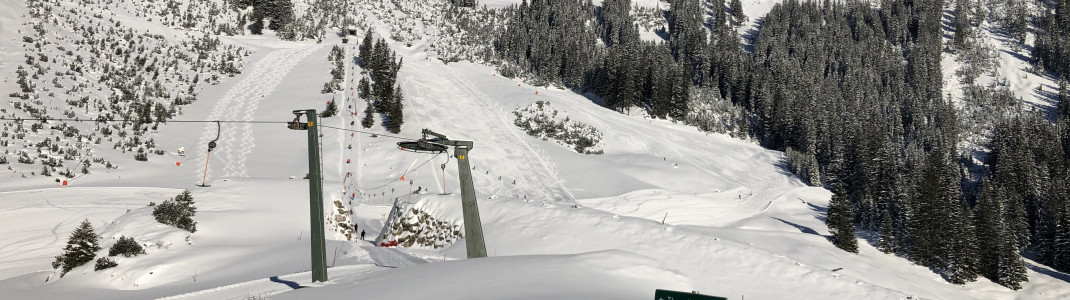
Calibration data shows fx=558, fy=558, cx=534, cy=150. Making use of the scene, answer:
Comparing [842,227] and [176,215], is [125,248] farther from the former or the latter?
[842,227]

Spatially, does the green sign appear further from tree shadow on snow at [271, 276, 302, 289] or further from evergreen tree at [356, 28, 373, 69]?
evergreen tree at [356, 28, 373, 69]

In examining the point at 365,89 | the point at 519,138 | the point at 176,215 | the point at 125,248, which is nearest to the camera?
the point at 125,248

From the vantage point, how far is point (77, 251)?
1778 cm

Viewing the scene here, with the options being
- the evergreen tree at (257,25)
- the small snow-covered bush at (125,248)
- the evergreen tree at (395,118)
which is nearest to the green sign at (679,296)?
the small snow-covered bush at (125,248)

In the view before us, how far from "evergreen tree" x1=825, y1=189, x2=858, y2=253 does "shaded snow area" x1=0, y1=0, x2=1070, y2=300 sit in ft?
5.32

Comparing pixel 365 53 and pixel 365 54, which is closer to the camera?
pixel 365 54

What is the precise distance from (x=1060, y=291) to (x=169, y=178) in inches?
2761

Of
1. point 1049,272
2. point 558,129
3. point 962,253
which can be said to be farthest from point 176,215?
point 1049,272

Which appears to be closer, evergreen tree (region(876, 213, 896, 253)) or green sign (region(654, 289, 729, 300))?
green sign (region(654, 289, 729, 300))

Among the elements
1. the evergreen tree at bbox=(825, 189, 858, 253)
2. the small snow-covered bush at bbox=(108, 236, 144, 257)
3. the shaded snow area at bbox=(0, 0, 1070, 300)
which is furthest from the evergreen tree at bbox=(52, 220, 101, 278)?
the evergreen tree at bbox=(825, 189, 858, 253)

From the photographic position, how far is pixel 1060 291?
4775 cm

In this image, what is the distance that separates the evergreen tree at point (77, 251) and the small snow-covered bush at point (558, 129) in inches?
1941

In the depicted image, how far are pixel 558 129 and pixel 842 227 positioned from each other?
3157cm

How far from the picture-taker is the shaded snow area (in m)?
15.2
